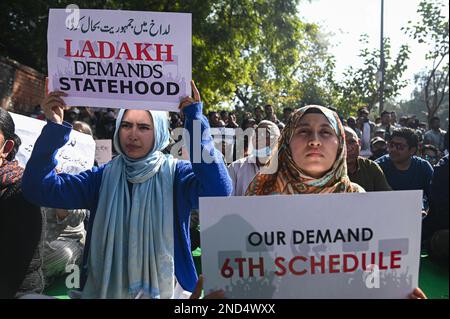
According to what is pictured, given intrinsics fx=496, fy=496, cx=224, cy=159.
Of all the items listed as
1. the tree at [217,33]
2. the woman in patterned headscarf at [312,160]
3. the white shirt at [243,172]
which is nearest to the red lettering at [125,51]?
the woman in patterned headscarf at [312,160]

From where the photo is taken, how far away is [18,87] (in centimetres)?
1187

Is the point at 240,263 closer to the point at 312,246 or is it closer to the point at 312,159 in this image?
the point at 312,246

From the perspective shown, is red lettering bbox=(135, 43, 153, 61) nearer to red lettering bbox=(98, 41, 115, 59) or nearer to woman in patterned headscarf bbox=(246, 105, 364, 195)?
red lettering bbox=(98, 41, 115, 59)

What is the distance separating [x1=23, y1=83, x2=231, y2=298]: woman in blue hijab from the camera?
83.4 inches

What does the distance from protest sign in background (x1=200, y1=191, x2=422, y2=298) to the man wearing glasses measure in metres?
3.78

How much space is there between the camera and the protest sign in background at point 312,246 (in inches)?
63.4

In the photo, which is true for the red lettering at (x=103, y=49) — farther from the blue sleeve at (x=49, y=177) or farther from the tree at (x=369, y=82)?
the tree at (x=369, y=82)

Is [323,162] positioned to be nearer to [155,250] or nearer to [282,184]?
[282,184]

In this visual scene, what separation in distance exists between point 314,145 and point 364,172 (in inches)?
92.1

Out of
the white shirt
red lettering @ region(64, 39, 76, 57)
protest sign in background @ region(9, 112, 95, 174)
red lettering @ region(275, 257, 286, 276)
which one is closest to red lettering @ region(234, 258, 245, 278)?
red lettering @ region(275, 257, 286, 276)

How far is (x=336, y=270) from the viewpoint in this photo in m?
1.63

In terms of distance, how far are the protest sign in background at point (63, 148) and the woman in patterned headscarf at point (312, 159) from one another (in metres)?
1.81

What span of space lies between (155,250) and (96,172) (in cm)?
49
